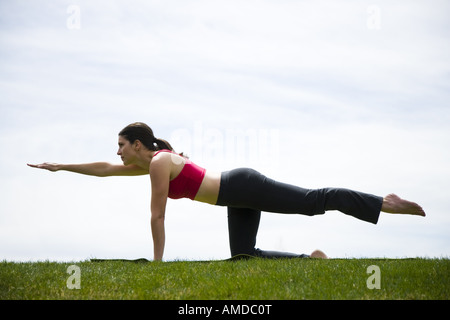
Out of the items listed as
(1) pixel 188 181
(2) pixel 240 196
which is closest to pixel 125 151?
(1) pixel 188 181

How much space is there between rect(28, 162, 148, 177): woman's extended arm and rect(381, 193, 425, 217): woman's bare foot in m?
3.43

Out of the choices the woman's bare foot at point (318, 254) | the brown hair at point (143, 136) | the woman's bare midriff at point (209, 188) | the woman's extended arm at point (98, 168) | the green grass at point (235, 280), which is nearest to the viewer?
the green grass at point (235, 280)

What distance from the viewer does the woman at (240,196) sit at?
6.72m

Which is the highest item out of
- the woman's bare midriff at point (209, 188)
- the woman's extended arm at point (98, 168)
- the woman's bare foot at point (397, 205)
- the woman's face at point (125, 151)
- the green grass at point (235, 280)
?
the woman's face at point (125, 151)

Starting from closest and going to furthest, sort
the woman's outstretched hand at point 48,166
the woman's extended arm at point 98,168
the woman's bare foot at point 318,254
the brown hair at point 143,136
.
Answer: the brown hair at point 143,136
the woman's bare foot at point 318,254
the woman's extended arm at point 98,168
the woman's outstretched hand at point 48,166

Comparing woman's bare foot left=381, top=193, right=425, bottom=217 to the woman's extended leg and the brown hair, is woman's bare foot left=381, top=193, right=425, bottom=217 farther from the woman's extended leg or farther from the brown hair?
the brown hair

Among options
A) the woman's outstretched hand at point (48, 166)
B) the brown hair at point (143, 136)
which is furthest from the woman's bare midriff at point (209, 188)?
the woman's outstretched hand at point (48, 166)

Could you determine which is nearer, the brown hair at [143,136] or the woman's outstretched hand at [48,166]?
the brown hair at [143,136]

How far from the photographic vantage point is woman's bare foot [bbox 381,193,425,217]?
6758mm

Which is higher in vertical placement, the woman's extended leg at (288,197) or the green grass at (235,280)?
the woman's extended leg at (288,197)

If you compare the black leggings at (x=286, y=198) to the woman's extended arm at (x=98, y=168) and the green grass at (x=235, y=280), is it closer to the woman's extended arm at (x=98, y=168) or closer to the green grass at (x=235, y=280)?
the green grass at (x=235, y=280)

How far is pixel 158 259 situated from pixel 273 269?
1.63 meters
